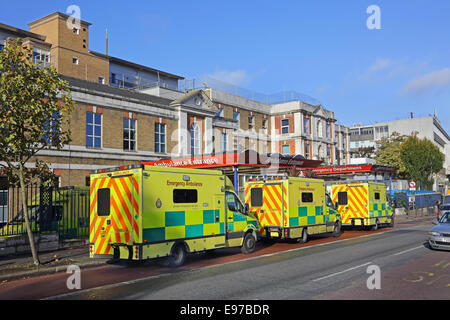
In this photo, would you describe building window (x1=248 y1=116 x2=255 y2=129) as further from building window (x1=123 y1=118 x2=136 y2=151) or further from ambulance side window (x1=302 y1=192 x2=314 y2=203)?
ambulance side window (x1=302 y1=192 x2=314 y2=203)

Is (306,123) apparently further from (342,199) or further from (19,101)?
(19,101)

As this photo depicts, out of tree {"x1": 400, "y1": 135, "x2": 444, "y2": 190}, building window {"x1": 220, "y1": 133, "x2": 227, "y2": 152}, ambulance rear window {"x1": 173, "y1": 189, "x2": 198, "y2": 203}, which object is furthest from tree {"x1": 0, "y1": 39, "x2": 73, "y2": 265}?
tree {"x1": 400, "y1": 135, "x2": 444, "y2": 190}

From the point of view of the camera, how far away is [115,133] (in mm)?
27734

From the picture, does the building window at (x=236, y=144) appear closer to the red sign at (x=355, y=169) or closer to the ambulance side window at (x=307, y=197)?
the red sign at (x=355, y=169)

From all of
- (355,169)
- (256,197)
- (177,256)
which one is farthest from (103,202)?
(355,169)

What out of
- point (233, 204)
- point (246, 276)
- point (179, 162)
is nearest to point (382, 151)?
point (179, 162)

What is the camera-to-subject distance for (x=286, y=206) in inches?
667

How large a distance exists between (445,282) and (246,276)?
4.54 m

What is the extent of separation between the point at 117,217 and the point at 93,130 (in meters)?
16.1

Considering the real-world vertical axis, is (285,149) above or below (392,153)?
below

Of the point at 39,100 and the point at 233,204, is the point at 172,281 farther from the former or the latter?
the point at 39,100

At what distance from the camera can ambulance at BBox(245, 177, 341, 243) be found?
55.8 ft

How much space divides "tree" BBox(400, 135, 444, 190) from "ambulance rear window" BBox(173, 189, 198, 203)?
4683 centimetres

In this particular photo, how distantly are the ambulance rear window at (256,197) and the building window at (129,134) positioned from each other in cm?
1333
